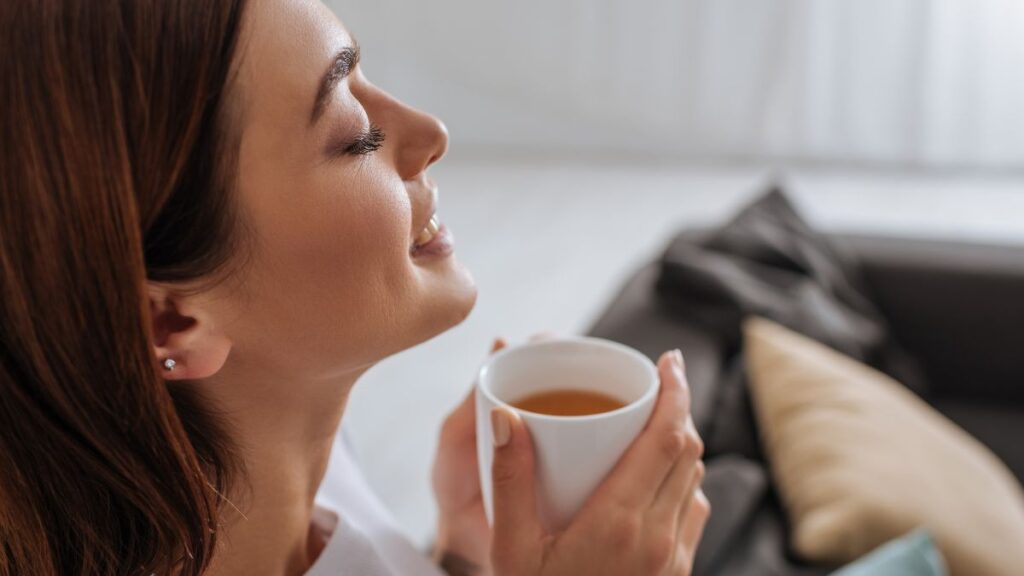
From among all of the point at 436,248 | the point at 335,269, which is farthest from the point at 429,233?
the point at 335,269

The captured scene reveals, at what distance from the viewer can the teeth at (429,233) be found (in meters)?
0.90

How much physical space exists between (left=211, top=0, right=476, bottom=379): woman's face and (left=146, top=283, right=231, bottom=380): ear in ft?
0.05

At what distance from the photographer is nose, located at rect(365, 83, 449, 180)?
864 millimetres

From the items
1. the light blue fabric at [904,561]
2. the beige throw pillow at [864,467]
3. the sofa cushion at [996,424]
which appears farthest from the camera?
the sofa cushion at [996,424]

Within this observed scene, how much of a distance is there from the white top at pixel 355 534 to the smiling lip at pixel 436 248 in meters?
0.27

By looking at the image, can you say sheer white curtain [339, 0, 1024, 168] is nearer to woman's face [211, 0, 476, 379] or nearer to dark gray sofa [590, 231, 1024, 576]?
dark gray sofa [590, 231, 1024, 576]

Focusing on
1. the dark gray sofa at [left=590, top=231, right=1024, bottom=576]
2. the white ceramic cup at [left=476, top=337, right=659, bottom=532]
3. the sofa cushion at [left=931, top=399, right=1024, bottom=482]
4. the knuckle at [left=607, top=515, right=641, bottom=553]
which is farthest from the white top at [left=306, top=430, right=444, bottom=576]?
the sofa cushion at [left=931, top=399, right=1024, bottom=482]

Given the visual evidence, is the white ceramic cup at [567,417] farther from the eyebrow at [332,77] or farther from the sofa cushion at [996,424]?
the sofa cushion at [996,424]

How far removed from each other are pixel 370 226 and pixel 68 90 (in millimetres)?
242

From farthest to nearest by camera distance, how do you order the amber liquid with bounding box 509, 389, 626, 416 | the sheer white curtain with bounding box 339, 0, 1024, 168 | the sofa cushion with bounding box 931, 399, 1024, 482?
the sheer white curtain with bounding box 339, 0, 1024, 168 < the sofa cushion with bounding box 931, 399, 1024, 482 < the amber liquid with bounding box 509, 389, 626, 416

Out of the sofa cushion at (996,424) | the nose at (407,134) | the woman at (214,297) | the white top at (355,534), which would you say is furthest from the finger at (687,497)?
the sofa cushion at (996,424)

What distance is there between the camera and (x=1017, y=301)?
2.04 metres

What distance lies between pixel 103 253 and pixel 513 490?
38cm

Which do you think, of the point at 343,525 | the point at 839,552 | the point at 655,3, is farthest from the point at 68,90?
the point at 655,3
